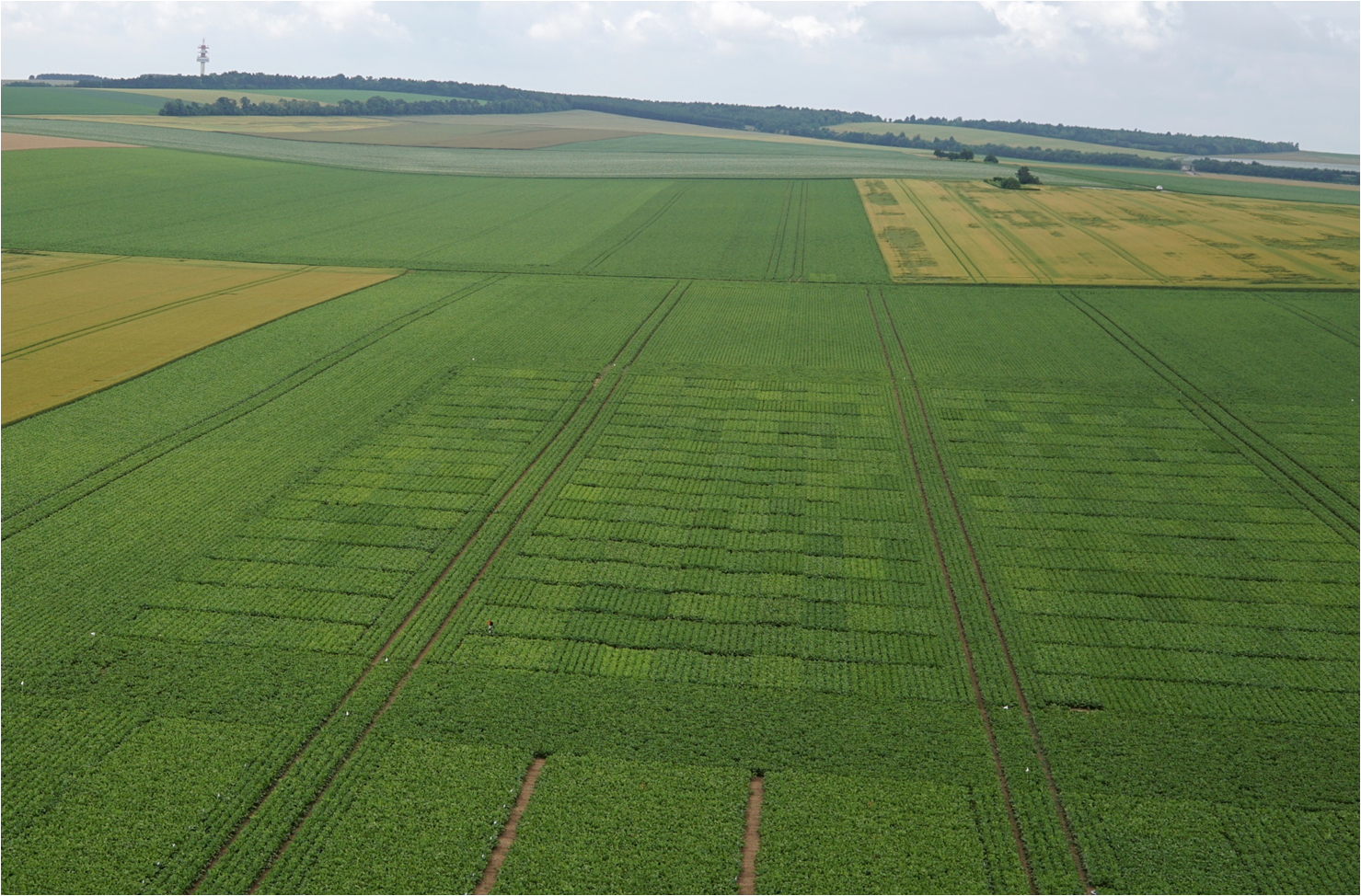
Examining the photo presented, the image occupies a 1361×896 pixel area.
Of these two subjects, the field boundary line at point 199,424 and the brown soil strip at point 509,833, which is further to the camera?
the field boundary line at point 199,424

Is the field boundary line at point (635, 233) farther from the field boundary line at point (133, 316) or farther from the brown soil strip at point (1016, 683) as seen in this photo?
the brown soil strip at point (1016, 683)

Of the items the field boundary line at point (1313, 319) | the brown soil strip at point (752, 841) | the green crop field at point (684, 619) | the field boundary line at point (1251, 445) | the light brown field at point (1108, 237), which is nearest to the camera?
the brown soil strip at point (752, 841)

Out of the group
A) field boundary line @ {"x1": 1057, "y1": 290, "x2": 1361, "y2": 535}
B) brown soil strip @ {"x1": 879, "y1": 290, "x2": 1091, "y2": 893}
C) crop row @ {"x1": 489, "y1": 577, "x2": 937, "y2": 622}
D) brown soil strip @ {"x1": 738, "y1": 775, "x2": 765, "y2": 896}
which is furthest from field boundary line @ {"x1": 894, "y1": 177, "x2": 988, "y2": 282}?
brown soil strip @ {"x1": 738, "y1": 775, "x2": 765, "y2": 896}

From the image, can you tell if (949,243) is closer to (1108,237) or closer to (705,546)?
(1108,237)

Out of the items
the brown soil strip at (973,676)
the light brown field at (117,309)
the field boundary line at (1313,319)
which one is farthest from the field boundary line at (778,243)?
the field boundary line at (1313,319)

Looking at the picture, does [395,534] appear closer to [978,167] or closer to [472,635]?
[472,635]

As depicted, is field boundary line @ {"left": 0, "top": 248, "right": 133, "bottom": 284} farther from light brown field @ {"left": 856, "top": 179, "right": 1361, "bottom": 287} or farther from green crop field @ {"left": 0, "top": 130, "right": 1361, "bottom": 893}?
light brown field @ {"left": 856, "top": 179, "right": 1361, "bottom": 287}

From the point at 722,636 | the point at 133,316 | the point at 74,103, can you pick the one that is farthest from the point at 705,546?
the point at 74,103
